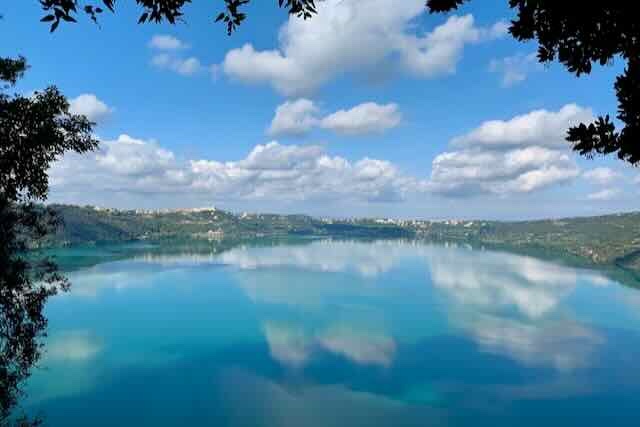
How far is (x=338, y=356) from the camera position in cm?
6225

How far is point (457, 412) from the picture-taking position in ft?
148

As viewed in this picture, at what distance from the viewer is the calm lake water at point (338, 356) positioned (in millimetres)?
44781

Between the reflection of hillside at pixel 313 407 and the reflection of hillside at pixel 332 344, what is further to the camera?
the reflection of hillside at pixel 332 344

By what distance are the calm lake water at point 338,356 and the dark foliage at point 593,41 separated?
41860 millimetres

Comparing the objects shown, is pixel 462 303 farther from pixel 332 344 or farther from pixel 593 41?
pixel 593 41

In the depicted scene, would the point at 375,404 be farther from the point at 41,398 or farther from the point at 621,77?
the point at 621,77

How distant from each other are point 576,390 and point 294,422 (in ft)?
124

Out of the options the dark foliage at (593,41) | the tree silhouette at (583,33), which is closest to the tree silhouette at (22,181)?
the tree silhouette at (583,33)

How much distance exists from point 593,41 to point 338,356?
60.9 m

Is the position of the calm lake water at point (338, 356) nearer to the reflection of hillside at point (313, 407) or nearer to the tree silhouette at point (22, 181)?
the reflection of hillside at point (313, 407)

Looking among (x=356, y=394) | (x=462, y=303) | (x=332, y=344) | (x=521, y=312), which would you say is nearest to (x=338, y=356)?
(x=332, y=344)

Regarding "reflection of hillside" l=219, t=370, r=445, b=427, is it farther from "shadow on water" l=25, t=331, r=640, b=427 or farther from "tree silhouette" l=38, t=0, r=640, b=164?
"tree silhouette" l=38, t=0, r=640, b=164

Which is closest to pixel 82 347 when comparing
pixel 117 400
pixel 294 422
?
pixel 117 400

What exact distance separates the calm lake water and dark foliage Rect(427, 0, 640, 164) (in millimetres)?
41860
